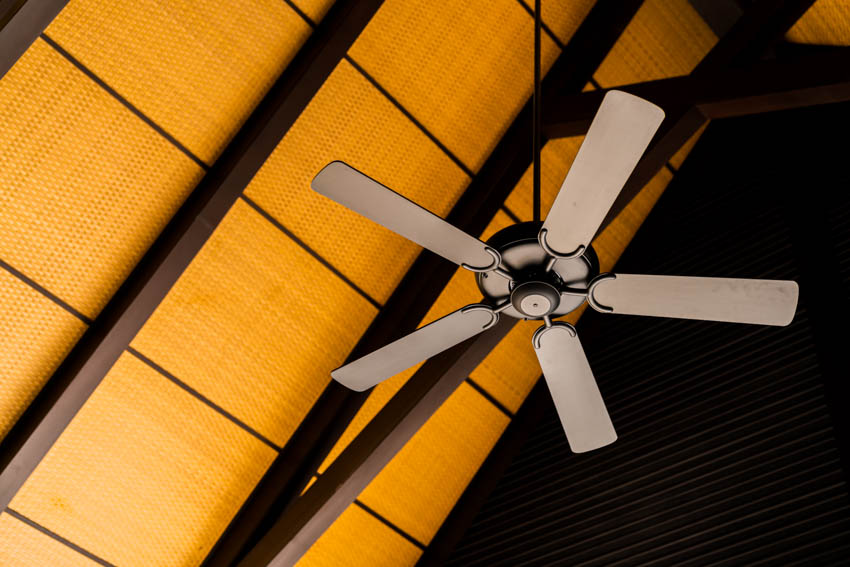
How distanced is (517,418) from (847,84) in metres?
2.47

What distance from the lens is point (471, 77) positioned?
422 cm

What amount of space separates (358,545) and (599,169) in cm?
300

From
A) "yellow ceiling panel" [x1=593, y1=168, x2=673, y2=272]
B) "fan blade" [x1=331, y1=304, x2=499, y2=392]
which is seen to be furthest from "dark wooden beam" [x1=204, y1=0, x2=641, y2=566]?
"fan blade" [x1=331, y1=304, x2=499, y2=392]

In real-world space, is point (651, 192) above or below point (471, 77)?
above

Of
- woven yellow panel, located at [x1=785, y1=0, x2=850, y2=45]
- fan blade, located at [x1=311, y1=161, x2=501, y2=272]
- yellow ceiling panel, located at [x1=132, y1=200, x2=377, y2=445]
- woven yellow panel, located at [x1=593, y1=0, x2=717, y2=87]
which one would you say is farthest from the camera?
woven yellow panel, located at [x1=593, y1=0, x2=717, y2=87]

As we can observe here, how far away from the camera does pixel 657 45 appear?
4715mm

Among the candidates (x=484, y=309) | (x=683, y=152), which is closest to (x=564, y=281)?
(x=484, y=309)

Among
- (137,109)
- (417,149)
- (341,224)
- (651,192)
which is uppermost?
(651,192)

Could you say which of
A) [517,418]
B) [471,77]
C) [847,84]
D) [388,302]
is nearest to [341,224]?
[388,302]

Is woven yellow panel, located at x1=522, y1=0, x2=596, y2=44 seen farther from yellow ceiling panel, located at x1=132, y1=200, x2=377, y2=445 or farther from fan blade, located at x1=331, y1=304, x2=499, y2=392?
fan blade, located at x1=331, y1=304, x2=499, y2=392

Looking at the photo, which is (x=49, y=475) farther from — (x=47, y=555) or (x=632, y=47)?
(x=632, y=47)

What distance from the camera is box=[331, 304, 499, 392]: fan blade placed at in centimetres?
249

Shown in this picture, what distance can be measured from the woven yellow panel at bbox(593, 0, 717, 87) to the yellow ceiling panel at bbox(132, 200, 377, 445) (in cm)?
190

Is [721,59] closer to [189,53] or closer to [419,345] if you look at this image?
[419,345]
